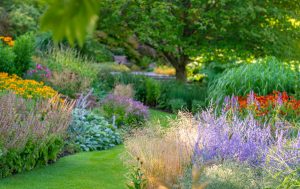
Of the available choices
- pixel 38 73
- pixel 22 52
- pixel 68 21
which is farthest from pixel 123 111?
pixel 68 21

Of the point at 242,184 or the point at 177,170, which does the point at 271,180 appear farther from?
the point at 177,170

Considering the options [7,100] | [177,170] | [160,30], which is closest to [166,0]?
[160,30]

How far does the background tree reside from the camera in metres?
18.0

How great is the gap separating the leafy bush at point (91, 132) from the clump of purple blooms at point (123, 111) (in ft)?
3.75

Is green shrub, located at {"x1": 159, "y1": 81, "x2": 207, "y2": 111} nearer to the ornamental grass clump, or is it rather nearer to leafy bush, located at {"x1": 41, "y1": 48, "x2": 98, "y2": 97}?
leafy bush, located at {"x1": 41, "y1": 48, "x2": 98, "y2": 97}

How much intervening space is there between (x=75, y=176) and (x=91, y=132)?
9.51 ft

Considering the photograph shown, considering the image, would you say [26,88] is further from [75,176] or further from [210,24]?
[210,24]

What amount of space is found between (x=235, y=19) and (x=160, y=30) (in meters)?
2.57

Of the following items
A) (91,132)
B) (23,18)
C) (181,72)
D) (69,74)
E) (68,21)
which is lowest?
(91,132)

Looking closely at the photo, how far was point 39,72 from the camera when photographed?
50.2ft

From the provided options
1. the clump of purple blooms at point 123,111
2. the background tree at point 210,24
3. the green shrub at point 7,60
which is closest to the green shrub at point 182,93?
the background tree at point 210,24

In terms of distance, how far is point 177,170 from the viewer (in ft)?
20.7

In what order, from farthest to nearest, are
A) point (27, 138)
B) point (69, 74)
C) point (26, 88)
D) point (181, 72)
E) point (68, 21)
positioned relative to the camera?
1. point (181, 72)
2. point (69, 74)
3. point (26, 88)
4. point (27, 138)
5. point (68, 21)

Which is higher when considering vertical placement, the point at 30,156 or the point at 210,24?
the point at 210,24
